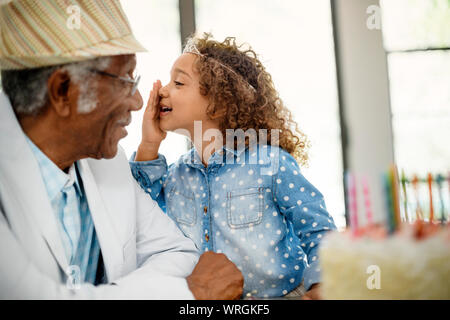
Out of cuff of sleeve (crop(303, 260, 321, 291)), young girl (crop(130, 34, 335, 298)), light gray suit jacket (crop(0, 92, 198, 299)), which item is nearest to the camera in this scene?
light gray suit jacket (crop(0, 92, 198, 299))

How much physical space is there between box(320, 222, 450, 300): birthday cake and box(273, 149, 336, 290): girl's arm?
54cm

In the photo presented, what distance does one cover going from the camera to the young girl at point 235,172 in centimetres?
142

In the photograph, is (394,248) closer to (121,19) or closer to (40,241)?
(40,241)

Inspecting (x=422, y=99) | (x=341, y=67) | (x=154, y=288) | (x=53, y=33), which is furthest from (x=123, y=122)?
A: (x=422, y=99)

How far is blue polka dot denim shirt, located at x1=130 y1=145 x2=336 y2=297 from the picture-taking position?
139 centimetres

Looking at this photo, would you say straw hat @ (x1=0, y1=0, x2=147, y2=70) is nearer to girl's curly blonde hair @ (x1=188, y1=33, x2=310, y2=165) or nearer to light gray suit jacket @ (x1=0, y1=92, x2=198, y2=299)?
light gray suit jacket @ (x1=0, y1=92, x2=198, y2=299)

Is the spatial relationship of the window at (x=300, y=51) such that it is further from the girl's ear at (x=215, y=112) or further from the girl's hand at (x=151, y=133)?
the girl's hand at (x=151, y=133)

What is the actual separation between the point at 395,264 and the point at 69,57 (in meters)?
0.78

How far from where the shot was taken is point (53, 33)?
898 mm

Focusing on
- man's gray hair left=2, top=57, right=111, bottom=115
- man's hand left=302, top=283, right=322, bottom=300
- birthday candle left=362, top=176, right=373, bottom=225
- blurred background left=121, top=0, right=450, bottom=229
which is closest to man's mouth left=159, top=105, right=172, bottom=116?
blurred background left=121, top=0, right=450, bottom=229

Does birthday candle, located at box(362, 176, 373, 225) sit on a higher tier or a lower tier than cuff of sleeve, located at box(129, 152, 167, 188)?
lower

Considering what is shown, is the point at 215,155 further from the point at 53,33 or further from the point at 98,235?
the point at 53,33

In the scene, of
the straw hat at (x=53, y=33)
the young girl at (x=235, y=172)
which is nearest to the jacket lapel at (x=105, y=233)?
the straw hat at (x=53, y=33)

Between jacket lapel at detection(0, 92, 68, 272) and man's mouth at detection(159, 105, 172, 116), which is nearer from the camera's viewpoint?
jacket lapel at detection(0, 92, 68, 272)
